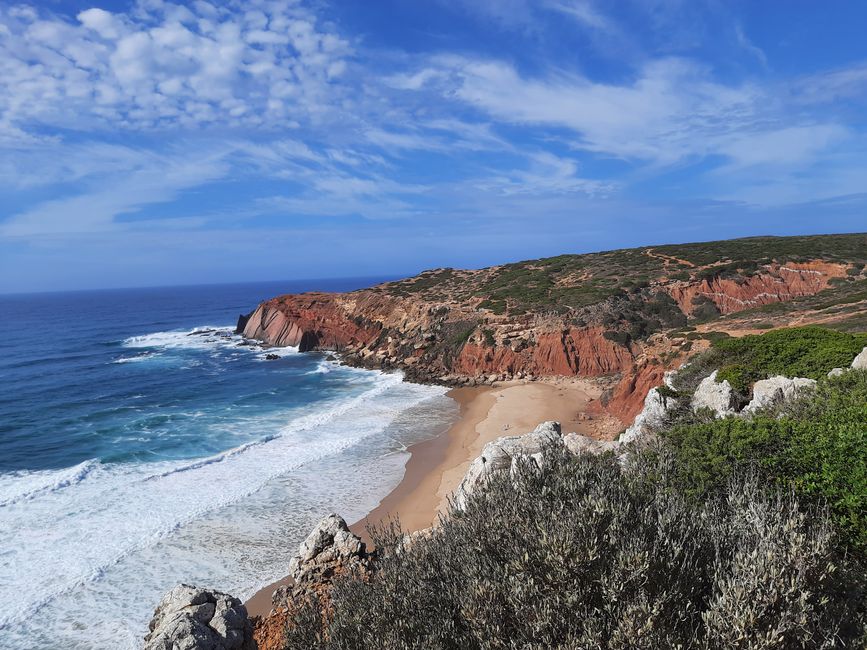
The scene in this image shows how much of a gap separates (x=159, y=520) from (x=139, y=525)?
25.1 inches

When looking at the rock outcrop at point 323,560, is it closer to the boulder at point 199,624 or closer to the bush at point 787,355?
the boulder at point 199,624

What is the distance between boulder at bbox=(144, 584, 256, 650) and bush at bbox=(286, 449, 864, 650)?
170 centimetres

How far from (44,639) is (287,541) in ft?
21.5

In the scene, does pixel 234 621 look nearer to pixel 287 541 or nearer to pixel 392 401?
pixel 287 541

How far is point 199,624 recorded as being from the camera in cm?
784

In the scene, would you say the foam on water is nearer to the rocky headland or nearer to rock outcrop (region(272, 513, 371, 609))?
the rocky headland

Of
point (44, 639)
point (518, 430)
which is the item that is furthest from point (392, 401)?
point (44, 639)

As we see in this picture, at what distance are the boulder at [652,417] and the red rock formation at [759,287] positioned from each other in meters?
29.9

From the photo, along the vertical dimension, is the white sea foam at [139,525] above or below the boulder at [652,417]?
below

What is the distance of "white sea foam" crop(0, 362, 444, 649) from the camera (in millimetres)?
13822

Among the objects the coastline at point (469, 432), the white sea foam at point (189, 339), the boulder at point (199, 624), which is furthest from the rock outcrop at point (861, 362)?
the white sea foam at point (189, 339)

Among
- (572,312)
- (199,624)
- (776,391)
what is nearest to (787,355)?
(776,391)

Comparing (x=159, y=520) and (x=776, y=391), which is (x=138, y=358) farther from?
(x=776, y=391)

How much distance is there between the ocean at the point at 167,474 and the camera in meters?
14.8
